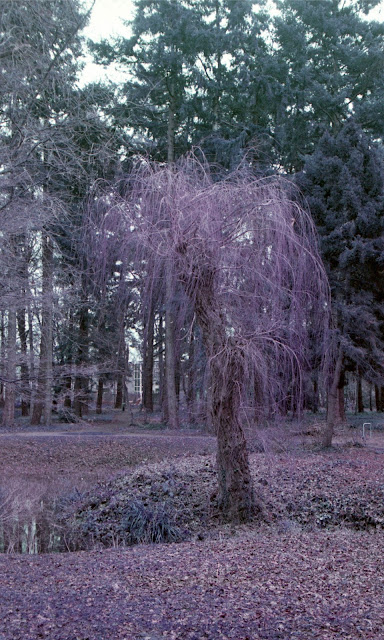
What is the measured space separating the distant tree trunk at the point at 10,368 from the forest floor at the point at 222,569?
5.87 ft

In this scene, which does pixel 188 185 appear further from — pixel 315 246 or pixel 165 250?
pixel 315 246

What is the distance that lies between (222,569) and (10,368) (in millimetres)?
7208

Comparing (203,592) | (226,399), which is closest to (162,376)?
(226,399)

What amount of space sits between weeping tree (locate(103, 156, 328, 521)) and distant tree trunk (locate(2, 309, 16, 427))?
3.82m

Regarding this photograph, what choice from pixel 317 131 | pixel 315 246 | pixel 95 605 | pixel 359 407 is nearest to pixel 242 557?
pixel 95 605

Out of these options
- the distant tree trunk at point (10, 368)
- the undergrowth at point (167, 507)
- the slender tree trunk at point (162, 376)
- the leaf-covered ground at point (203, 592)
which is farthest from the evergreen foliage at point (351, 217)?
the leaf-covered ground at point (203, 592)

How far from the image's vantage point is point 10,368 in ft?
39.5

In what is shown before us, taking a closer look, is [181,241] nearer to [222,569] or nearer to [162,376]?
[222,569]

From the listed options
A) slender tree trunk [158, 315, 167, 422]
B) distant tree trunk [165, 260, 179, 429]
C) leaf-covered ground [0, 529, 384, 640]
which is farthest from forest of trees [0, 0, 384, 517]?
slender tree trunk [158, 315, 167, 422]

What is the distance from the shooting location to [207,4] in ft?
77.4

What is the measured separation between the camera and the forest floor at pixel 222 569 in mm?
4293

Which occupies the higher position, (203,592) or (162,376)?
(162,376)

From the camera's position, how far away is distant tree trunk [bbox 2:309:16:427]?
1146 cm

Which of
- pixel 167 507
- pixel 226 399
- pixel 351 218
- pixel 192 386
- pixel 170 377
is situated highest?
pixel 351 218
